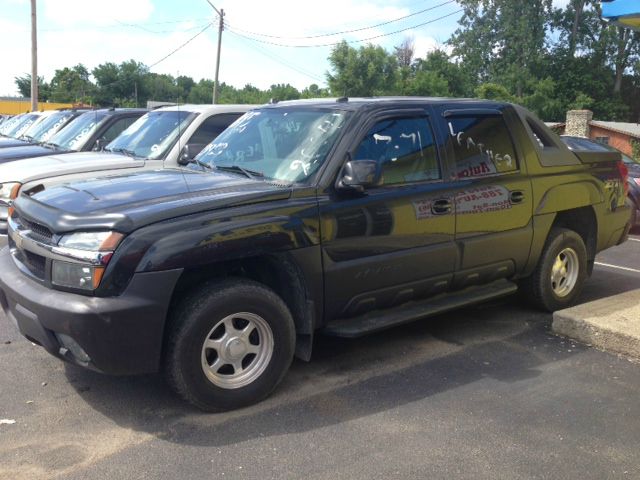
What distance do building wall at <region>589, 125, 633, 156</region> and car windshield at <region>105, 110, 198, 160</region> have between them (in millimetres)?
33800

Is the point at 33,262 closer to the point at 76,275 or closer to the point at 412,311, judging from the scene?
the point at 76,275

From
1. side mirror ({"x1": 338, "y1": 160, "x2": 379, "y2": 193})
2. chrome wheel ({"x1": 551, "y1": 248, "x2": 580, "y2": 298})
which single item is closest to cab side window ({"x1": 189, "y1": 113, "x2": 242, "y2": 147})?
side mirror ({"x1": 338, "y1": 160, "x2": 379, "y2": 193})

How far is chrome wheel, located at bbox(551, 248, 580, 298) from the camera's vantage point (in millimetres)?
5906

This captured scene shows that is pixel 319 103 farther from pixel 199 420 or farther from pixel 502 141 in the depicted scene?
pixel 199 420

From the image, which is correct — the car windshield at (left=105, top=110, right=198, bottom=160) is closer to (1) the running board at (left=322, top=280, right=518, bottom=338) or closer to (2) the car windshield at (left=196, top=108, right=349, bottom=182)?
(2) the car windshield at (left=196, top=108, right=349, bottom=182)

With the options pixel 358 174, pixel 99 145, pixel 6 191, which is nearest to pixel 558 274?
pixel 358 174

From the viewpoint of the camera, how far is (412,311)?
4.70 metres

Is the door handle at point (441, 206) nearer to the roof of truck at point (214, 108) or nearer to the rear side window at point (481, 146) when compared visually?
the rear side window at point (481, 146)

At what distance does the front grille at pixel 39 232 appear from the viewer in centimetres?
369

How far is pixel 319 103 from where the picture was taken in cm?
491

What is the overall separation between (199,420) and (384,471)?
1.13 meters

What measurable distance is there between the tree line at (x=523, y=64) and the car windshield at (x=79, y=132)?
45115 mm

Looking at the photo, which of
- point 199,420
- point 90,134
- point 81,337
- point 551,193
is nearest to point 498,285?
point 551,193

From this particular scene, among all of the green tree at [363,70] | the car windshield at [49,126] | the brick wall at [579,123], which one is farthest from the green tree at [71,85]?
the car windshield at [49,126]
